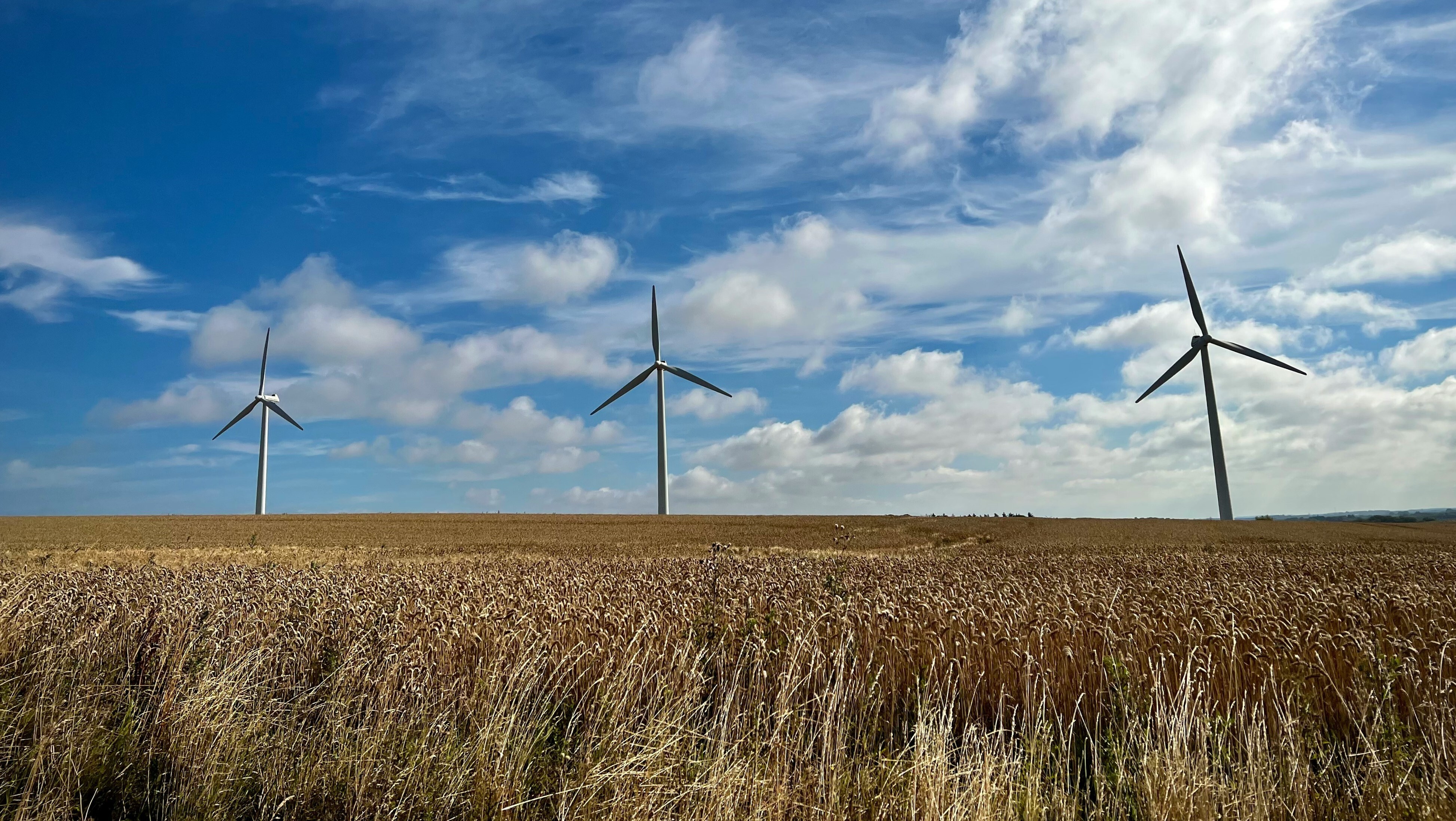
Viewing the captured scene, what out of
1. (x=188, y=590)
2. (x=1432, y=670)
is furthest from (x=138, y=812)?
(x=1432, y=670)

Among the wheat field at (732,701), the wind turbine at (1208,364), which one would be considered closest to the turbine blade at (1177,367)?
the wind turbine at (1208,364)

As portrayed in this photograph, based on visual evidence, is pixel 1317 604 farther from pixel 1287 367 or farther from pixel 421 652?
pixel 1287 367

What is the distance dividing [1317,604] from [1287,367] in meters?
79.0

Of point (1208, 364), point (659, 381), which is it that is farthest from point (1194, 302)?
point (659, 381)

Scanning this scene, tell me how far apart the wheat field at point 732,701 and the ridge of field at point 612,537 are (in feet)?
73.2

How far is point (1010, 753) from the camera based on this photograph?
24.6 ft

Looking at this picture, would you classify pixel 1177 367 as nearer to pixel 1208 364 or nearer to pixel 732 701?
pixel 1208 364

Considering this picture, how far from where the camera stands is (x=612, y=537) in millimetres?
50969

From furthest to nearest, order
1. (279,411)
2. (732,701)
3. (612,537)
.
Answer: (279,411) → (612,537) → (732,701)

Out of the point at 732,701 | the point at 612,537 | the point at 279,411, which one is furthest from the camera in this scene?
the point at 279,411

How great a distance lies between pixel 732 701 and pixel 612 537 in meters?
43.5

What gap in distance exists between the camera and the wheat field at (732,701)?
253 inches

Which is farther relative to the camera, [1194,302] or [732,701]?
[1194,302]

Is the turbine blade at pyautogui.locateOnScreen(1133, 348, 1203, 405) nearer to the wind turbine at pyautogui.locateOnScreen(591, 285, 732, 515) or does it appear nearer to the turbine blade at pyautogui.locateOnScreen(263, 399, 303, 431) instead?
the wind turbine at pyautogui.locateOnScreen(591, 285, 732, 515)
